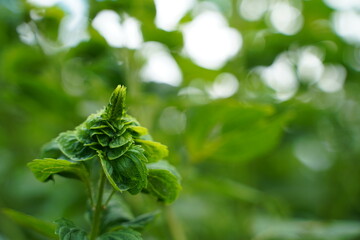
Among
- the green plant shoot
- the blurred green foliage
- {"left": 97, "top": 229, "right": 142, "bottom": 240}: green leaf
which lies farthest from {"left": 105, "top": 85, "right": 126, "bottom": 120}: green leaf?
the blurred green foliage

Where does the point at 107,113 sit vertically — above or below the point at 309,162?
below

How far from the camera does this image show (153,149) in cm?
47

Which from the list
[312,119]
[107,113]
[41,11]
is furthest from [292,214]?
[107,113]

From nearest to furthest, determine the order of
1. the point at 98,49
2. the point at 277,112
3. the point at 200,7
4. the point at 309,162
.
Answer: the point at 98,49 → the point at 277,112 → the point at 200,7 → the point at 309,162

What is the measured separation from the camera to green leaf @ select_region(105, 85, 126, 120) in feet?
1.35

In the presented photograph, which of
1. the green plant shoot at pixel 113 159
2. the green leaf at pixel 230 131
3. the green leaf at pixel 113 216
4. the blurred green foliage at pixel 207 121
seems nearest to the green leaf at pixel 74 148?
the green plant shoot at pixel 113 159

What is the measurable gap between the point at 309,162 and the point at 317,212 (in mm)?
151

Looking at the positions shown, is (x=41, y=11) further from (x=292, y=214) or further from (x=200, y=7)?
(x=292, y=214)

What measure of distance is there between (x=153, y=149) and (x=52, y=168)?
0.10 m

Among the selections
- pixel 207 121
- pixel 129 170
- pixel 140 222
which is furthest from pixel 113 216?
pixel 207 121

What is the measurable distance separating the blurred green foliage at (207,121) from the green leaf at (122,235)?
0.85 feet

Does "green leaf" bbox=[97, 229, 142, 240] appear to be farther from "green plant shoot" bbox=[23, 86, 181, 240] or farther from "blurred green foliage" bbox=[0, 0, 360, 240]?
"blurred green foliage" bbox=[0, 0, 360, 240]

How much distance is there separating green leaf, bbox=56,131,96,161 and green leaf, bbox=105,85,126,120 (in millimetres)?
43

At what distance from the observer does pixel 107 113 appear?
437 mm
